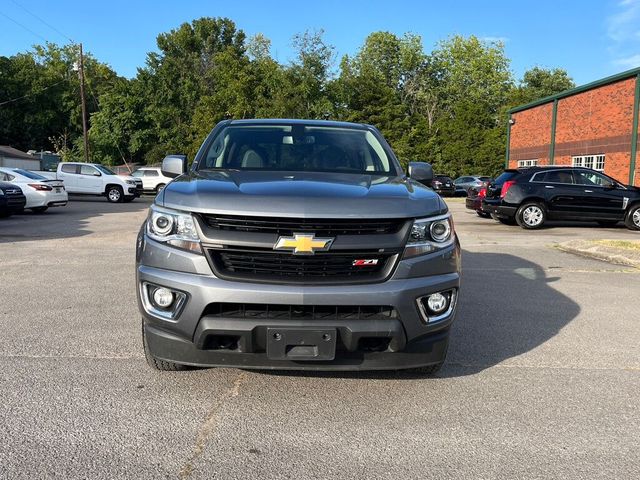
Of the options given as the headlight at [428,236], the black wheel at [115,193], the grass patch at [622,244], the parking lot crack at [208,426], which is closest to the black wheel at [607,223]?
the grass patch at [622,244]

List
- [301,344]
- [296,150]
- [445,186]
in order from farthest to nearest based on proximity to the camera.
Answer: [445,186] → [296,150] → [301,344]

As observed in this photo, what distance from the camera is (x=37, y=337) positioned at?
15.8ft

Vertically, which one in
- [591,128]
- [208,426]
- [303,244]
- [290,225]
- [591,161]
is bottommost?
[208,426]

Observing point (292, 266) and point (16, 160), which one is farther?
point (16, 160)

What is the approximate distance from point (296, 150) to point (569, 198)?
505 inches

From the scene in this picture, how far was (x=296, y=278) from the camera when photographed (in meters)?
3.23

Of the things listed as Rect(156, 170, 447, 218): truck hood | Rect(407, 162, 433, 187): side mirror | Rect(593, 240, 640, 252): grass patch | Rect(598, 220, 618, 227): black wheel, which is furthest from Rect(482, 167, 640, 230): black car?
Rect(156, 170, 447, 218): truck hood

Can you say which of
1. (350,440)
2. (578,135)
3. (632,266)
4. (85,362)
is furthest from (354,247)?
(578,135)

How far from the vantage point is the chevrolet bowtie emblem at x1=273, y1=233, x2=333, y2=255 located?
3.22m

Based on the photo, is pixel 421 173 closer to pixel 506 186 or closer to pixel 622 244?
pixel 622 244

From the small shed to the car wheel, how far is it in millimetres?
42785

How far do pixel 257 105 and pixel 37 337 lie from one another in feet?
145

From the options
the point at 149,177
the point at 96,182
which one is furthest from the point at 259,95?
the point at 96,182

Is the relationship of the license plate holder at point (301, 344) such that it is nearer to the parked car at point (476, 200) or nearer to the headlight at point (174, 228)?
the headlight at point (174, 228)
